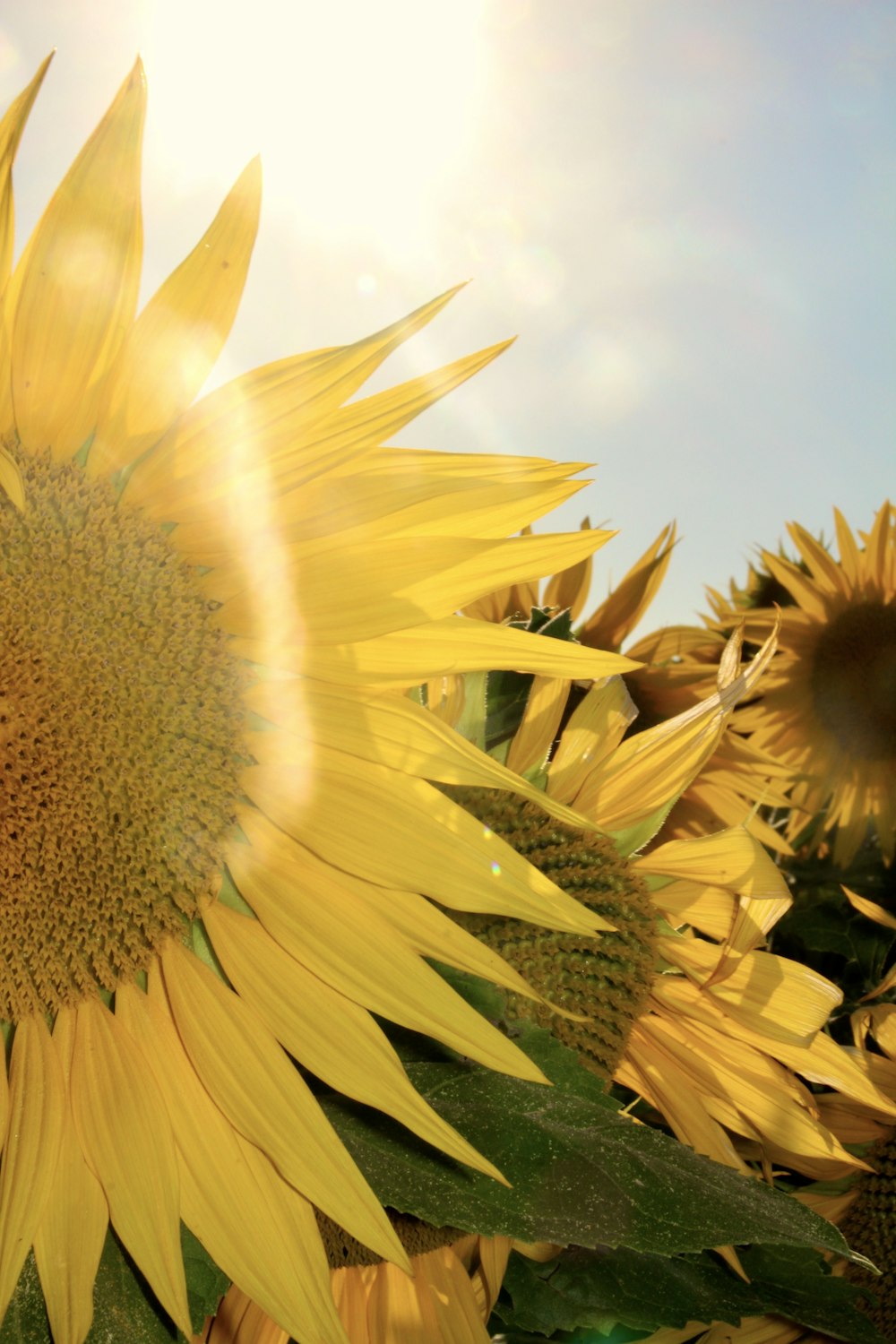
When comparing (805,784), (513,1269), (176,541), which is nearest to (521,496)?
(176,541)

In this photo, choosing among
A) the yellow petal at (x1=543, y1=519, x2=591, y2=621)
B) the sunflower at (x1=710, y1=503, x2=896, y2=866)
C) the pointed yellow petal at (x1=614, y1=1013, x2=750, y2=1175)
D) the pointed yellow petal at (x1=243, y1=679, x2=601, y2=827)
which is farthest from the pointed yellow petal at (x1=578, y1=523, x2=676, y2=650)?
the pointed yellow petal at (x1=243, y1=679, x2=601, y2=827)

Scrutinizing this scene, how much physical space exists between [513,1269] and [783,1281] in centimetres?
18

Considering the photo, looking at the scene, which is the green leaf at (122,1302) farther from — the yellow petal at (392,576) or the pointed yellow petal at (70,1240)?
the yellow petal at (392,576)

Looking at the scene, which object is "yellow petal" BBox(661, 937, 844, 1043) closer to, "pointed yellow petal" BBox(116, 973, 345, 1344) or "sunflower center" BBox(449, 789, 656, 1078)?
"sunflower center" BBox(449, 789, 656, 1078)

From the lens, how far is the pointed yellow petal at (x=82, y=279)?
1.89 ft

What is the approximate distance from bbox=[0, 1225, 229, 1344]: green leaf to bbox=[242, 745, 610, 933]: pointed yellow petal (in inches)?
9.0

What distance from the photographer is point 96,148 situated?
0.58 metres

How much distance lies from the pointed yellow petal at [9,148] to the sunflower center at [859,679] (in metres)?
1.83

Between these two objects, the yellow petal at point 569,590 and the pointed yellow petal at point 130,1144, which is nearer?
the pointed yellow petal at point 130,1144

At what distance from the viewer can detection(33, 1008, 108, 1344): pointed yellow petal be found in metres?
0.59

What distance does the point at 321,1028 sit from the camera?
2.01ft

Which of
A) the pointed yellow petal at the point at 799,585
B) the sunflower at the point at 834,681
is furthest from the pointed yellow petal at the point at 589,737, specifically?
the pointed yellow petal at the point at 799,585

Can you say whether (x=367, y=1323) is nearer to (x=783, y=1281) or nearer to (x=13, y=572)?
(x=783, y=1281)

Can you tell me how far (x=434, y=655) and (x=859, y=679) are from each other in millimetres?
1744
